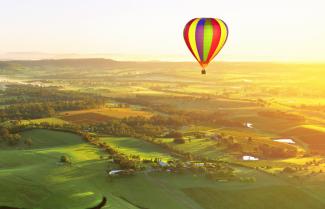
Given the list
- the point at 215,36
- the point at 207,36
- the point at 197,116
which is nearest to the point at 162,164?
the point at 207,36

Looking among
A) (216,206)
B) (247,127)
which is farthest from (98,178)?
(247,127)

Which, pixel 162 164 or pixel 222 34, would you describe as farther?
pixel 162 164

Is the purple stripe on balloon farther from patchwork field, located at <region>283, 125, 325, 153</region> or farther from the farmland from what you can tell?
patchwork field, located at <region>283, 125, 325, 153</region>

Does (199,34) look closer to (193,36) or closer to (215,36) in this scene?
(193,36)

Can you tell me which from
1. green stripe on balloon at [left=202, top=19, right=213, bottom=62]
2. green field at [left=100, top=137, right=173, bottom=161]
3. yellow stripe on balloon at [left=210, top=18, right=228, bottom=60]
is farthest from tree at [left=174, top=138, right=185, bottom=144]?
yellow stripe on balloon at [left=210, top=18, right=228, bottom=60]

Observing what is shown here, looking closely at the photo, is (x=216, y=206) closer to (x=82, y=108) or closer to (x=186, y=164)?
(x=186, y=164)

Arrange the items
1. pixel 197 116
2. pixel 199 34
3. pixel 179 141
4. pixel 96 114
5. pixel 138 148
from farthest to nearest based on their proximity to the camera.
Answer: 1. pixel 197 116
2. pixel 96 114
3. pixel 179 141
4. pixel 138 148
5. pixel 199 34

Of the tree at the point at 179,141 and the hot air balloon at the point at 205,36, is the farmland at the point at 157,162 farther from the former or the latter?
the hot air balloon at the point at 205,36

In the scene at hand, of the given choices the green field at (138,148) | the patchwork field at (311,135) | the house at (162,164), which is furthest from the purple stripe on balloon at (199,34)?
the patchwork field at (311,135)
